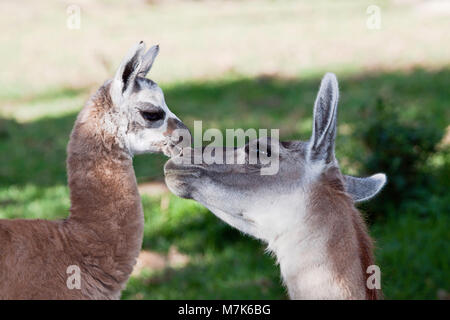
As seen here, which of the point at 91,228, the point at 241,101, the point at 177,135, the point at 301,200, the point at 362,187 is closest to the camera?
the point at 301,200

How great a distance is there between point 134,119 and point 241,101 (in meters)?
7.90

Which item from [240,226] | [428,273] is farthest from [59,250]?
[428,273]

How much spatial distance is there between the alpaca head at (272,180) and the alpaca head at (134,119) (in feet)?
1.61

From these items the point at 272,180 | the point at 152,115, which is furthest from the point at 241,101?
the point at 272,180

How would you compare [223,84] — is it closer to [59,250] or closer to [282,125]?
[282,125]

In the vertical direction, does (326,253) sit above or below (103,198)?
below

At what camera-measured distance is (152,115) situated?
4.04m

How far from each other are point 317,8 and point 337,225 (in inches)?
772

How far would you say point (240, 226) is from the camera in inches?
133

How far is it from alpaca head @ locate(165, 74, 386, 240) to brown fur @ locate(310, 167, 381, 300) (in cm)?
4

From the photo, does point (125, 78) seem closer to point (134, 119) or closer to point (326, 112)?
point (134, 119)

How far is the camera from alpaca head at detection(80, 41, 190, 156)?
3.99 meters

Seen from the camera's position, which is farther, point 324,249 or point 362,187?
point 362,187

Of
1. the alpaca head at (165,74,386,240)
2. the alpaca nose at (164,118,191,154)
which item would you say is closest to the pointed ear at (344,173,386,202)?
the alpaca head at (165,74,386,240)
